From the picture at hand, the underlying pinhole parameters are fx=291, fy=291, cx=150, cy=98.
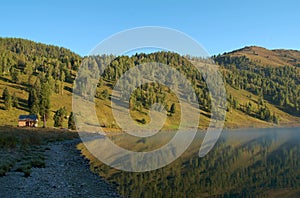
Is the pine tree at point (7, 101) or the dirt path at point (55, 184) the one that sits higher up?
the pine tree at point (7, 101)

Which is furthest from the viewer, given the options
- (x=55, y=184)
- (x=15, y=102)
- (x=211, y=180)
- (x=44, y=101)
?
(x=15, y=102)

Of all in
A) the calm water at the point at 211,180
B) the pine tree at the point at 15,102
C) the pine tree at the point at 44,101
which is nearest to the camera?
the calm water at the point at 211,180

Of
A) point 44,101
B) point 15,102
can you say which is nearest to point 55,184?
point 44,101

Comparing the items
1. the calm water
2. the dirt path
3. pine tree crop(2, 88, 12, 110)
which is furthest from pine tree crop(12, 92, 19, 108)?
the dirt path

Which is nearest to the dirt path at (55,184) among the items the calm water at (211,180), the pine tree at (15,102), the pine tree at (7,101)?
the calm water at (211,180)

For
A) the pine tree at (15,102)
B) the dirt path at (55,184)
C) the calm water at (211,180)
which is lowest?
the calm water at (211,180)

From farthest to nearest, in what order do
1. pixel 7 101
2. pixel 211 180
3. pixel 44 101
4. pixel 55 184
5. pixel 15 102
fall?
pixel 15 102 → pixel 7 101 → pixel 44 101 → pixel 211 180 → pixel 55 184

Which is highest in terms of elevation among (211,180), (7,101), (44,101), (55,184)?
(44,101)

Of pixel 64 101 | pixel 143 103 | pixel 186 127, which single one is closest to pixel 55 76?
pixel 64 101

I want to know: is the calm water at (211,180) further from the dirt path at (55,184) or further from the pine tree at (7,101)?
the pine tree at (7,101)

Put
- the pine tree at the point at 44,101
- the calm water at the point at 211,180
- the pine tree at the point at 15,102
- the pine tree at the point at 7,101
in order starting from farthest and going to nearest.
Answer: the pine tree at the point at 15,102 → the pine tree at the point at 7,101 → the pine tree at the point at 44,101 → the calm water at the point at 211,180

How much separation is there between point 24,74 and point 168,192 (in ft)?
573

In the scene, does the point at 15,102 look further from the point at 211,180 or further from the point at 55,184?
the point at 55,184

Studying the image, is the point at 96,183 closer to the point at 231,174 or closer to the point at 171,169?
the point at 171,169
